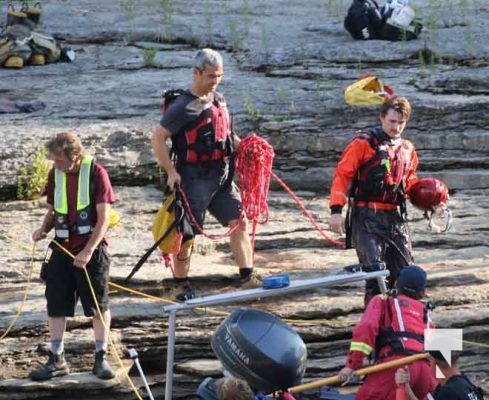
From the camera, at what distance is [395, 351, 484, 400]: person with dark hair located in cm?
687

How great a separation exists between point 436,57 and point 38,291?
5.67 m

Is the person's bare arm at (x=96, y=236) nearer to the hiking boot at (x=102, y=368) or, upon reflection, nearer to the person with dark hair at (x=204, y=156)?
the hiking boot at (x=102, y=368)

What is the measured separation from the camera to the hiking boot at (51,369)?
8758 mm

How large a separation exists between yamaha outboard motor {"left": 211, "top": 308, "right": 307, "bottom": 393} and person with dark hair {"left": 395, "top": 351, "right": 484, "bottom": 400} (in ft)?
2.25

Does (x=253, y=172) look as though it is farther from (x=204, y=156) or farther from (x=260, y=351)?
(x=260, y=351)

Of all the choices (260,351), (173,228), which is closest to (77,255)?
(173,228)

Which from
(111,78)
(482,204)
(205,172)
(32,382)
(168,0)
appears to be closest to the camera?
(32,382)

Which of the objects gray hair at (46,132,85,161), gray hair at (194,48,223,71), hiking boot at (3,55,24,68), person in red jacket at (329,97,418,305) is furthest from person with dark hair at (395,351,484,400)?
hiking boot at (3,55,24,68)

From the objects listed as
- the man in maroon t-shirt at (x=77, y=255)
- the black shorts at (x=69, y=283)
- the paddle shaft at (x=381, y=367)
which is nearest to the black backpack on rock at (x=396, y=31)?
the man in maroon t-shirt at (x=77, y=255)

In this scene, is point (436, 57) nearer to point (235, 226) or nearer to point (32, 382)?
point (235, 226)

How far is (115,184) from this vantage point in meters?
11.6

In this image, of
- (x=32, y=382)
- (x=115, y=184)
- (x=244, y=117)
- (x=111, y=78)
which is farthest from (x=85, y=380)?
(x=111, y=78)

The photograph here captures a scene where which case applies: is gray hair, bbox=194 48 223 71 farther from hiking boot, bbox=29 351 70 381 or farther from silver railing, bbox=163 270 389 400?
hiking boot, bbox=29 351 70 381

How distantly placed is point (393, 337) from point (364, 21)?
23.5 feet
